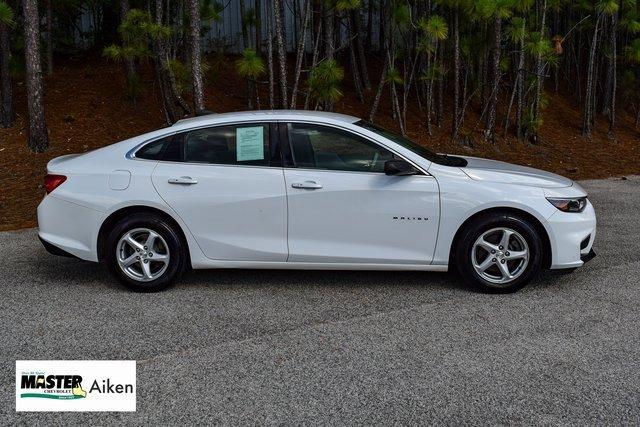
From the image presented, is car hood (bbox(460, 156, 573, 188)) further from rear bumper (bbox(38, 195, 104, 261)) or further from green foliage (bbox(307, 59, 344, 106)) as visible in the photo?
green foliage (bbox(307, 59, 344, 106))

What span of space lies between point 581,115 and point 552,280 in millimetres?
14197

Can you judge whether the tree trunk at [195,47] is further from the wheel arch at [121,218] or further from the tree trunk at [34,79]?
the wheel arch at [121,218]

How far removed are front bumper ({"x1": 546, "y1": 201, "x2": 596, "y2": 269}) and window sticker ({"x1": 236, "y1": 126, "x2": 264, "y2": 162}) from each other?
230 centimetres

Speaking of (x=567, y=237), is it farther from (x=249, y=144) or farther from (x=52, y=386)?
(x=52, y=386)

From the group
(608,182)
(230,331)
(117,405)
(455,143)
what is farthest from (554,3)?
(117,405)

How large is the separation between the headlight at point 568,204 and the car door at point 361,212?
3.01 feet

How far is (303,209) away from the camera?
192 inches

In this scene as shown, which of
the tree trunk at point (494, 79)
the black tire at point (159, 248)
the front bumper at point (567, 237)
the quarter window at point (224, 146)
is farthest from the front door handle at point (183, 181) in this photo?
the tree trunk at point (494, 79)

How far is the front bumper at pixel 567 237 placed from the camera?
15.9 ft

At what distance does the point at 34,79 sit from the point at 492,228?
8447mm

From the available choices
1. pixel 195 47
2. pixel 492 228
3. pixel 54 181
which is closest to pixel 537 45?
pixel 195 47

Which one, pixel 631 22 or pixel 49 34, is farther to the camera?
pixel 631 22

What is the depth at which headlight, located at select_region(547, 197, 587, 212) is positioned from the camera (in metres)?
4.90

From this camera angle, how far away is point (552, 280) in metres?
5.29
